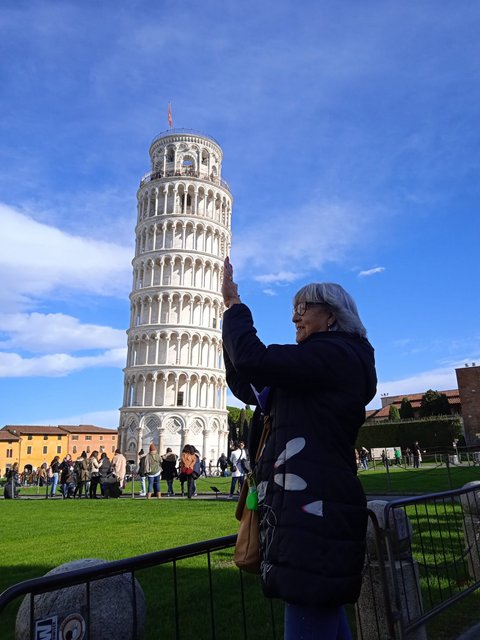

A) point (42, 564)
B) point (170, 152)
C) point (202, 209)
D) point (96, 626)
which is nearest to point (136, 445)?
point (202, 209)

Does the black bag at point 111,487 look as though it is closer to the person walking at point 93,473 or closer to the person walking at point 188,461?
the person walking at point 93,473

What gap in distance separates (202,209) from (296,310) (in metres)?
65.6

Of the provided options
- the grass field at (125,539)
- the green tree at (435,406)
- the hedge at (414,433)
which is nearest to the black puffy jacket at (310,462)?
the grass field at (125,539)

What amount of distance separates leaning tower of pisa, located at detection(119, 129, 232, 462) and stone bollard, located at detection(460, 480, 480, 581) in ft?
178

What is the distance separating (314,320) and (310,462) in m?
0.82

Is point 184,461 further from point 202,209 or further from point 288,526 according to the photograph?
point 202,209

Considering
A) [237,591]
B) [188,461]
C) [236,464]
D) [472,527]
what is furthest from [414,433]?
[237,591]

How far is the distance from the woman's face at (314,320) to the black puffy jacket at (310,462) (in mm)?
145

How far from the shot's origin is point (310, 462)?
2270 millimetres

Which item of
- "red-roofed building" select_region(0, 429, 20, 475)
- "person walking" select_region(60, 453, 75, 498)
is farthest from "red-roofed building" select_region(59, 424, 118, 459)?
"person walking" select_region(60, 453, 75, 498)

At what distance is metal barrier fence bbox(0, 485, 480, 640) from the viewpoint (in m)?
2.77

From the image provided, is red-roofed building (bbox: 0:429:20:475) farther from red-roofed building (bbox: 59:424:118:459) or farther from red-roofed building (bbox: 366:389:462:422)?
red-roofed building (bbox: 366:389:462:422)

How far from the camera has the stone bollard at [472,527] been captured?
6.29 m

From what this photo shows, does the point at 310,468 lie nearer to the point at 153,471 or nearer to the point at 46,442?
the point at 153,471
